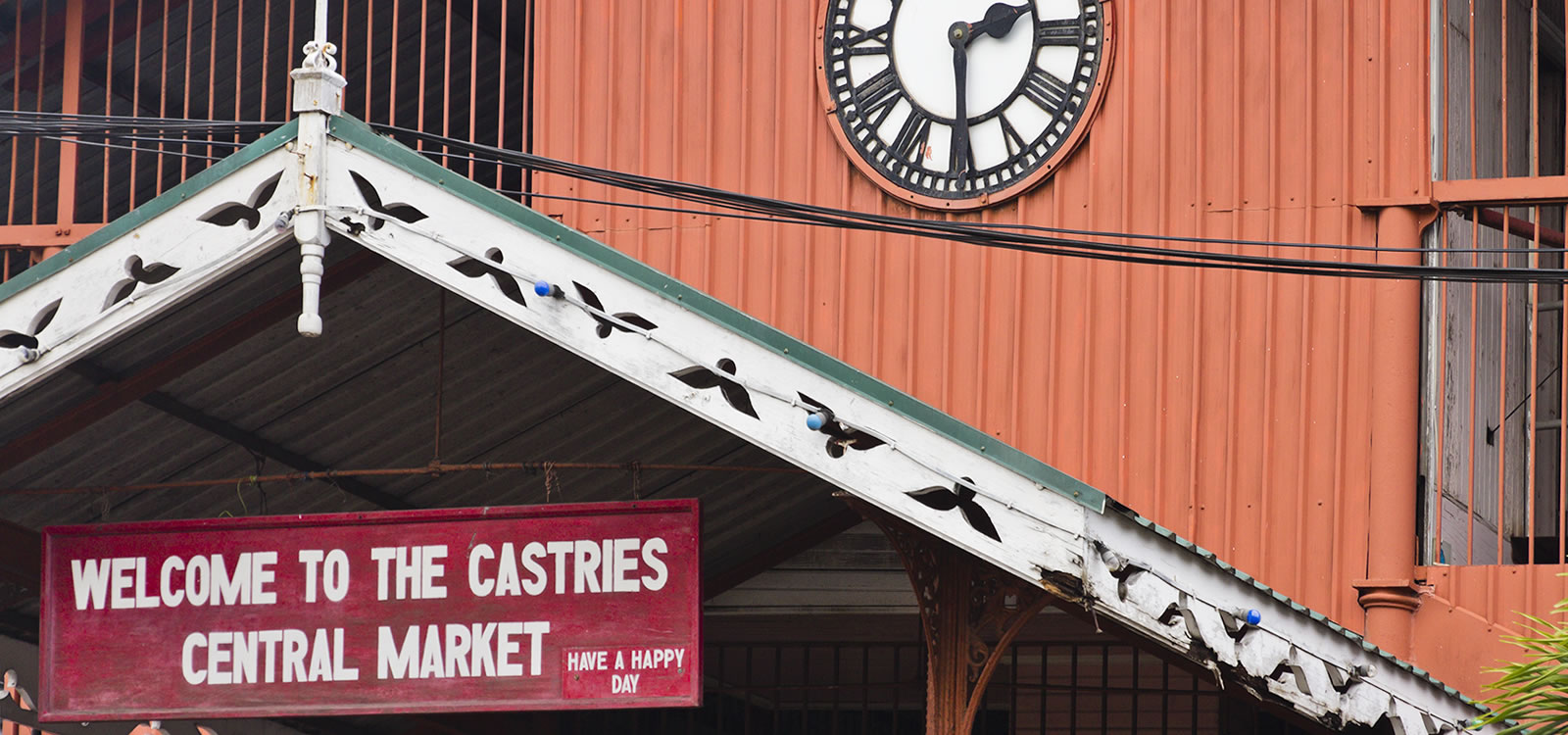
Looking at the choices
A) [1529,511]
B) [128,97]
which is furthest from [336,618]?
[128,97]

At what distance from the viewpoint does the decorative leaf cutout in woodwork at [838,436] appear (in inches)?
282

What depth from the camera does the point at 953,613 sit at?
7664mm

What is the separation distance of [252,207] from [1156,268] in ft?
15.4

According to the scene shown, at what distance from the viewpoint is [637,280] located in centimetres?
741

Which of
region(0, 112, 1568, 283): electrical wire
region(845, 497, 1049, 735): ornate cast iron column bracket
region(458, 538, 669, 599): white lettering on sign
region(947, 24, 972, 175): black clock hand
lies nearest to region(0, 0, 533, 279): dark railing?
region(0, 112, 1568, 283): electrical wire

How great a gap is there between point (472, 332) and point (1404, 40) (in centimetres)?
479

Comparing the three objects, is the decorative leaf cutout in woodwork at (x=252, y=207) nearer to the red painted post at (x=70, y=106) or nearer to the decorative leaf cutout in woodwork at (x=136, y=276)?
the decorative leaf cutout in woodwork at (x=136, y=276)

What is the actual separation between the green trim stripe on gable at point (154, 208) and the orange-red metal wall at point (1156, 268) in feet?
12.7

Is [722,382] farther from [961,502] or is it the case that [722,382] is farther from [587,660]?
[587,660]

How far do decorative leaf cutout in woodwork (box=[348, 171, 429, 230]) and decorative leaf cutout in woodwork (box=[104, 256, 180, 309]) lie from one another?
29.9 inches

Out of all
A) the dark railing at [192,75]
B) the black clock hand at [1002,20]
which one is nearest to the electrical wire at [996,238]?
the black clock hand at [1002,20]

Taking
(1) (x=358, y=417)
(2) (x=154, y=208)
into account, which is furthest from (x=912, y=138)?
(2) (x=154, y=208)

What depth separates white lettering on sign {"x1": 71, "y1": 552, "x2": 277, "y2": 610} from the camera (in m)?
8.34

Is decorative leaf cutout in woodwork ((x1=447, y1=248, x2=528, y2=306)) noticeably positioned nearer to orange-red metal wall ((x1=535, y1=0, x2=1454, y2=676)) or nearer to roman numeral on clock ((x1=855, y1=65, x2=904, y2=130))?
orange-red metal wall ((x1=535, y1=0, x2=1454, y2=676))
